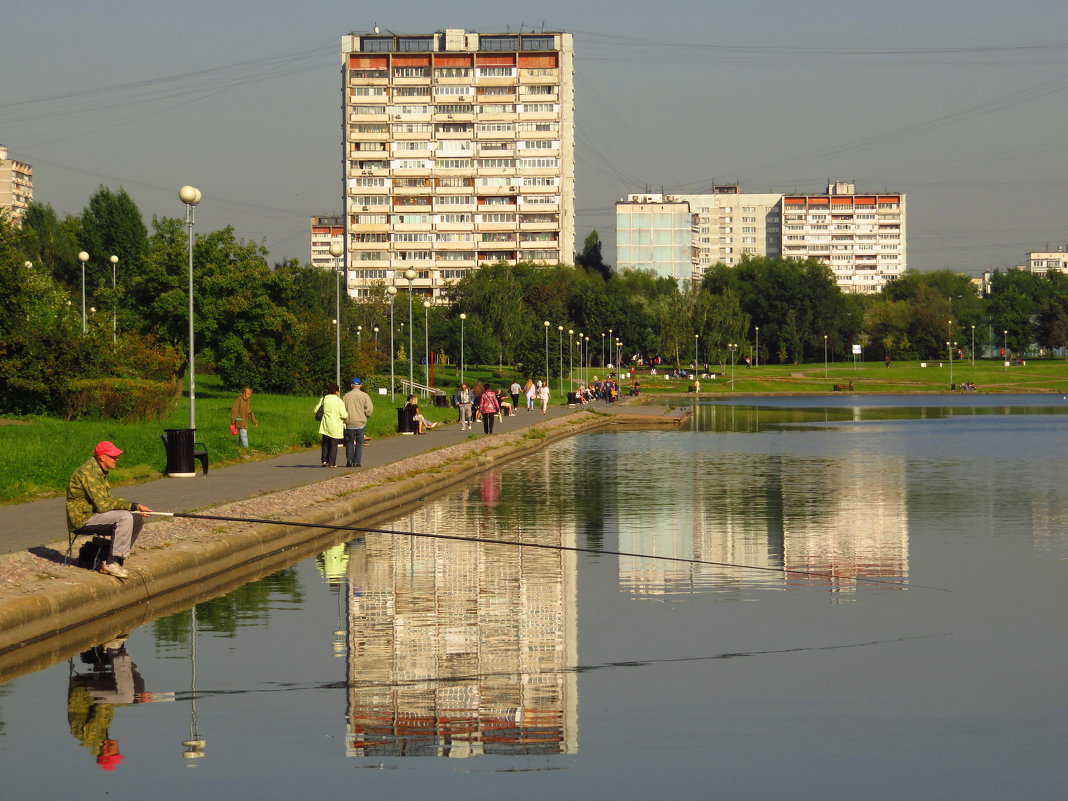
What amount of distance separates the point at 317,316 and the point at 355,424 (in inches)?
2052

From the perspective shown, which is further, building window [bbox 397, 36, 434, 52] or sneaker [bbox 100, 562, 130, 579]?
building window [bbox 397, 36, 434, 52]

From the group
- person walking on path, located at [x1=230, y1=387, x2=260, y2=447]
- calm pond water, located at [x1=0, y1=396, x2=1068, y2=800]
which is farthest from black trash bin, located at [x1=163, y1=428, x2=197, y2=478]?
A: calm pond water, located at [x1=0, y1=396, x2=1068, y2=800]

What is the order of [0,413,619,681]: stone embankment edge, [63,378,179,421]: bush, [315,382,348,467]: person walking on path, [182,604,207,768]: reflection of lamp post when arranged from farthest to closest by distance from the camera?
[63,378,179,421]: bush → [315,382,348,467]: person walking on path → [0,413,619,681]: stone embankment edge → [182,604,207,768]: reflection of lamp post

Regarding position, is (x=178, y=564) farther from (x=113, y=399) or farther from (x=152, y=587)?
(x=113, y=399)

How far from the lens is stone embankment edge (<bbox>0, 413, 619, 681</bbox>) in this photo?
998 cm

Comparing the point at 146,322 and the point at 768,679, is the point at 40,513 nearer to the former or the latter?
the point at 768,679

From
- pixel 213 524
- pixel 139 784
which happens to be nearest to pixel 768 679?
pixel 139 784

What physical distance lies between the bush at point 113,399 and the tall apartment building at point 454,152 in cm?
14309

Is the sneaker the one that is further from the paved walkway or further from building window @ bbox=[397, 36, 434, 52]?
building window @ bbox=[397, 36, 434, 52]

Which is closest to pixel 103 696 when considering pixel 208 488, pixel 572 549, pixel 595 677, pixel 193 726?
pixel 193 726

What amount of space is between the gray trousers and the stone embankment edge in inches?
9.5

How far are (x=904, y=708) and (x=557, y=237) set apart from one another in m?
179

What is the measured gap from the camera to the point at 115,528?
11.9 metres

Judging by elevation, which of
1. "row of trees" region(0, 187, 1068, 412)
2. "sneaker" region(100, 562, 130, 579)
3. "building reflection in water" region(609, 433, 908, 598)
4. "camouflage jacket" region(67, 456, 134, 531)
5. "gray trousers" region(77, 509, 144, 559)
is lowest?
"building reflection in water" region(609, 433, 908, 598)
